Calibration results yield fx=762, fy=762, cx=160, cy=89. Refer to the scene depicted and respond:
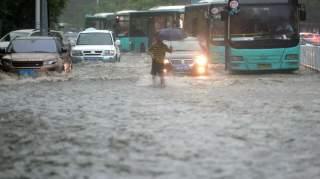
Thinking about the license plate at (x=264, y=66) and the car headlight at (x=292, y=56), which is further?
the license plate at (x=264, y=66)

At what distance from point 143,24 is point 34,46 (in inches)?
976

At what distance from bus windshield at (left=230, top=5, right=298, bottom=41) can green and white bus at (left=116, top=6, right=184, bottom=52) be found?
20331 millimetres

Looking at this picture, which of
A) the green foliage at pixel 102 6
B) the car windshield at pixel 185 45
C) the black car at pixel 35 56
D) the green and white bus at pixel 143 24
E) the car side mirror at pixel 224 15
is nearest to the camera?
the black car at pixel 35 56

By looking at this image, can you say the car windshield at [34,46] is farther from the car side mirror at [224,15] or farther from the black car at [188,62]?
the car side mirror at [224,15]

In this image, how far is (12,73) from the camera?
2473 centimetres

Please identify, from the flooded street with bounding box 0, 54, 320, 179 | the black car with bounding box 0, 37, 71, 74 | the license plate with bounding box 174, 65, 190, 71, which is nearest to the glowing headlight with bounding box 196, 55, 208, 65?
the license plate with bounding box 174, 65, 190, 71

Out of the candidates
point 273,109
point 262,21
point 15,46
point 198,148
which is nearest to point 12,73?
point 15,46

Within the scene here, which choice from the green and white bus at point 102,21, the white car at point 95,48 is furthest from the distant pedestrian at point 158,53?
the green and white bus at point 102,21

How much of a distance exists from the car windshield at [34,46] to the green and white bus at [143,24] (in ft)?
72.5

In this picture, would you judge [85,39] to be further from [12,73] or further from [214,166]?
[214,166]

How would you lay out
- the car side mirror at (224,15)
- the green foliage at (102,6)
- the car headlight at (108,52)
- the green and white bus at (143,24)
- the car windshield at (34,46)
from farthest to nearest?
1. the green foliage at (102,6)
2. the green and white bus at (143,24)
3. the car headlight at (108,52)
4. the car side mirror at (224,15)
5. the car windshield at (34,46)

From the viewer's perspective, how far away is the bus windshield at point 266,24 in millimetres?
27062

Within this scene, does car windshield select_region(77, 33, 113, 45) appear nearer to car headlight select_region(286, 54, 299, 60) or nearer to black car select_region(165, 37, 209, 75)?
black car select_region(165, 37, 209, 75)

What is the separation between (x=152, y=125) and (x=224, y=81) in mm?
11197
